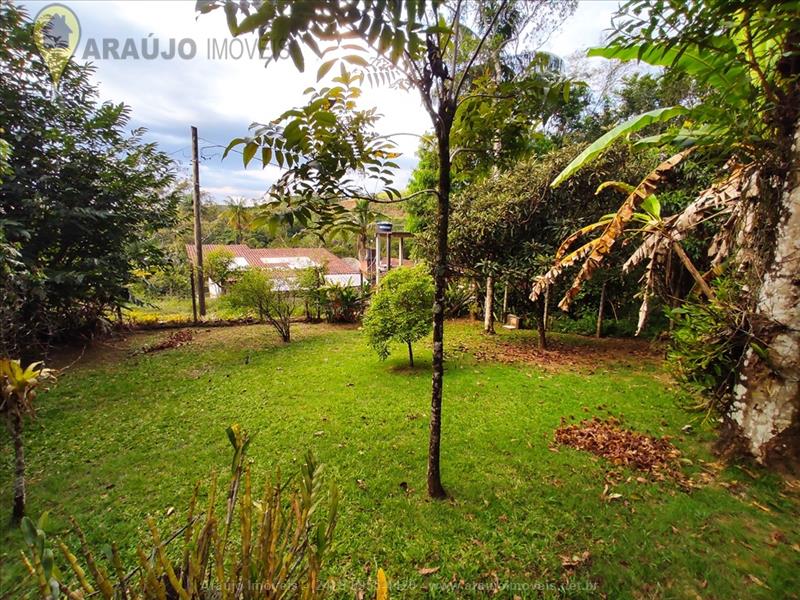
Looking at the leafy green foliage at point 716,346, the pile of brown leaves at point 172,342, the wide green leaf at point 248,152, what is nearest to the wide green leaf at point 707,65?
the leafy green foliage at point 716,346

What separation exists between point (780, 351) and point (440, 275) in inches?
114

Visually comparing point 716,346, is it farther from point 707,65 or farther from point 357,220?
point 357,220

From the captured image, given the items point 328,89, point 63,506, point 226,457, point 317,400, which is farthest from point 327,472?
point 328,89

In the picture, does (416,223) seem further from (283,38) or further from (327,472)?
(283,38)

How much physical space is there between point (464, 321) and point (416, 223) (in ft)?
16.0

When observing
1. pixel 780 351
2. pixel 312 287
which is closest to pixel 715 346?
pixel 780 351

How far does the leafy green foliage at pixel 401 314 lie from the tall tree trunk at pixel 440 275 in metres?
3.13

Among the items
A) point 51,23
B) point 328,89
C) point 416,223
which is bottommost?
point 328,89

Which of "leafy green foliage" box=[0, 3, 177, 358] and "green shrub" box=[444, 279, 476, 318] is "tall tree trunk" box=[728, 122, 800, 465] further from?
"leafy green foliage" box=[0, 3, 177, 358]

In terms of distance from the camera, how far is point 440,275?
8.21 feet

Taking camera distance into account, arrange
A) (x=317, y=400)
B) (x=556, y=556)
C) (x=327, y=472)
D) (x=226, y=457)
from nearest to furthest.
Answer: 1. (x=556, y=556)
2. (x=327, y=472)
3. (x=226, y=457)
4. (x=317, y=400)

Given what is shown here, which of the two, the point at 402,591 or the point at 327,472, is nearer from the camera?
the point at 402,591

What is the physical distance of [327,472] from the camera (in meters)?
3.14

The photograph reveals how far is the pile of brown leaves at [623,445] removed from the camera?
3240 mm
